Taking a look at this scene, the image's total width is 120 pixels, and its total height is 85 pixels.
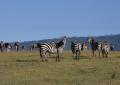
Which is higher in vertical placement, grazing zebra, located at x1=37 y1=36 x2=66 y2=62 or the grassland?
grazing zebra, located at x1=37 y1=36 x2=66 y2=62

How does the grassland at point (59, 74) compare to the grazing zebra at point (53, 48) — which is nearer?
the grassland at point (59, 74)

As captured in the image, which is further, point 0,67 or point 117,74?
point 0,67

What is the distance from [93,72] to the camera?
3900 centimetres

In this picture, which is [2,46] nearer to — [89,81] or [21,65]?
[21,65]

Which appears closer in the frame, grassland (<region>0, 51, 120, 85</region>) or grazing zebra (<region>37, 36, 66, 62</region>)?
grassland (<region>0, 51, 120, 85</region>)

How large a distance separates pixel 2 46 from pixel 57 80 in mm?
55504

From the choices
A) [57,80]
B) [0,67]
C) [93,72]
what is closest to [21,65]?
[0,67]

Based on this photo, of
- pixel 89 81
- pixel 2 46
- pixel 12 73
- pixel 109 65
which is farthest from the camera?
pixel 2 46

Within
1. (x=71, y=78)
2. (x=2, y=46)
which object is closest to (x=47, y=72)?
(x=71, y=78)

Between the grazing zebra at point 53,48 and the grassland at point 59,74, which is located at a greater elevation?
the grazing zebra at point 53,48

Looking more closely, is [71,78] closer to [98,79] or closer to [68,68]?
[98,79]

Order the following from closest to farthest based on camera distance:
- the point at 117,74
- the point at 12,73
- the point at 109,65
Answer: the point at 117,74 → the point at 12,73 → the point at 109,65

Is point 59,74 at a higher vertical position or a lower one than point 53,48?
lower

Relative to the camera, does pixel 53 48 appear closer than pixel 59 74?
No
